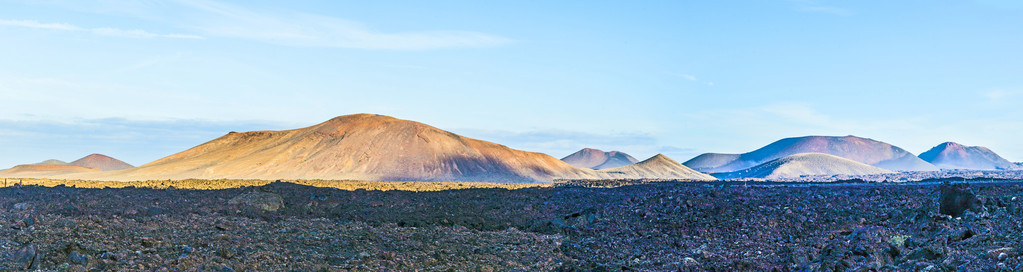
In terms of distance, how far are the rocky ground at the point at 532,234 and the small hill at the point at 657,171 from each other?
107 m

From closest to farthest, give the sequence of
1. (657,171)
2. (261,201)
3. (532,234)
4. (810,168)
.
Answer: (532,234)
(261,201)
(657,171)
(810,168)

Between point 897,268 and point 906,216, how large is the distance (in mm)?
9398

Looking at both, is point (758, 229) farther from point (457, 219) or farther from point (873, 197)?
point (457, 219)

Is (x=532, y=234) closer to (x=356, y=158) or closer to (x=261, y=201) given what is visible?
(x=261, y=201)

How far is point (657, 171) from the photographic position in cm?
14388

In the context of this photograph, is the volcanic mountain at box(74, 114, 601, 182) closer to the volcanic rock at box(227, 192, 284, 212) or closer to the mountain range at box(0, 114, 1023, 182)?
the mountain range at box(0, 114, 1023, 182)

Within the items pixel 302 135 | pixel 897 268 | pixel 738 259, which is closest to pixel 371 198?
pixel 738 259

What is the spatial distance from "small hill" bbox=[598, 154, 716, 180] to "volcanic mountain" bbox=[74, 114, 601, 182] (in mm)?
13269

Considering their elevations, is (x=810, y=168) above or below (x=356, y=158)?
above

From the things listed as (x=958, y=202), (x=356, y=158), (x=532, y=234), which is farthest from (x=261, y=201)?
(x=356, y=158)

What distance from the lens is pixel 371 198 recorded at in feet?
108

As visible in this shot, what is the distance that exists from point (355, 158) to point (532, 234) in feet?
270

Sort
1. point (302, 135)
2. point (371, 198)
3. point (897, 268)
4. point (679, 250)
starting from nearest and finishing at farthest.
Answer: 1. point (897, 268)
2. point (679, 250)
3. point (371, 198)
4. point (302, 135)

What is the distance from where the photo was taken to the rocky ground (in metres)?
14.2
